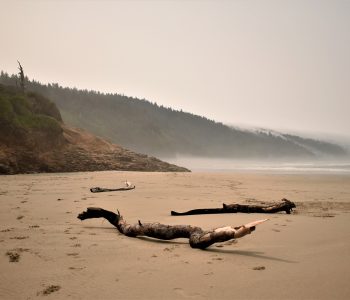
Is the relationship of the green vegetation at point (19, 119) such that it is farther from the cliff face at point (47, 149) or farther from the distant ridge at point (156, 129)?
the distant ridge at point (156, 129)

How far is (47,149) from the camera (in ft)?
66.4

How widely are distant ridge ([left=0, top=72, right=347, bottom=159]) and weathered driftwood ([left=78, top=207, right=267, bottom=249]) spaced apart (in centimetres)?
6336

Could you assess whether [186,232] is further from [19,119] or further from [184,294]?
[19,119]

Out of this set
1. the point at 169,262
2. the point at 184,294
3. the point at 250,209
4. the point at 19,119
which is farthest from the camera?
the point at 19,119

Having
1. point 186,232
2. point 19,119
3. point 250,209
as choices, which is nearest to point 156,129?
point 19,119

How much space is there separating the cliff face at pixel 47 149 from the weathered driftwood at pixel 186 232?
46.9 ft

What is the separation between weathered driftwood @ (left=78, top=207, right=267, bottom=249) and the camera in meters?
3.46

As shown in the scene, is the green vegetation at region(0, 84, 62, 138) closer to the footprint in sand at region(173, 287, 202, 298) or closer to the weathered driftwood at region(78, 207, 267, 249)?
the weathered driftwood at region(78, 207, 267, 249)

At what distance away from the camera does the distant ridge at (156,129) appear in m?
73.5

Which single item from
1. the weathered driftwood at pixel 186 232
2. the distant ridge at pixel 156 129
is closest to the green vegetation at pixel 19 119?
the weathered driftwood at pixel 186 232

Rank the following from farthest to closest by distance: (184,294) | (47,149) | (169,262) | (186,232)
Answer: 1. (47,149)
2. (186,232)
3. (169,262)
4. (184,294)

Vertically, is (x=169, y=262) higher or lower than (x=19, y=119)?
lower

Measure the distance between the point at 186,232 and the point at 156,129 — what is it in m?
77.2

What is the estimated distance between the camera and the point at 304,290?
7.89 feet
